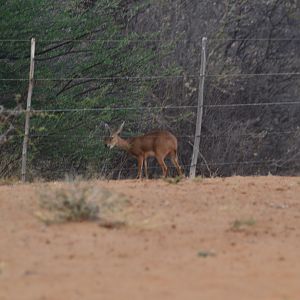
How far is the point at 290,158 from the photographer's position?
26.9 metres

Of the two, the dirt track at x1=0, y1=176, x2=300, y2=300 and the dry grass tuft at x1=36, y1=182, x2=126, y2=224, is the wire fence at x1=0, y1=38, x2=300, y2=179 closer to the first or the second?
the dirt track at x1=0, y1=176, x2=300, y2=300

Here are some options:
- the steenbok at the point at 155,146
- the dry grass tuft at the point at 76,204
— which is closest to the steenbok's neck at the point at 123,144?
the steenbok at the point at 155,146

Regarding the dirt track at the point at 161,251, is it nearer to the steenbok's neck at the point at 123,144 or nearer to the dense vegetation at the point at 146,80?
the dense vegetation at the point at 146,80

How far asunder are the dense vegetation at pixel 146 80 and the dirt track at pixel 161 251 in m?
5.27

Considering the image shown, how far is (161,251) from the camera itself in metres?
8.62

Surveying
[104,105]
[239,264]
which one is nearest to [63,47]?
[104,105]

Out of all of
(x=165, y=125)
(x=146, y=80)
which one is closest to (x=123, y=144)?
(x=146, y=80)

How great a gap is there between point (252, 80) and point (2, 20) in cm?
945

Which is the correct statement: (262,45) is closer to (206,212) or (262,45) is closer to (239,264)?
(206,212)

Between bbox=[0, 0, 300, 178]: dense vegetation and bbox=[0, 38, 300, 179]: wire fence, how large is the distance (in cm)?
3

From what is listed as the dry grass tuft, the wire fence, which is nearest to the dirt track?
the dry grass tuft

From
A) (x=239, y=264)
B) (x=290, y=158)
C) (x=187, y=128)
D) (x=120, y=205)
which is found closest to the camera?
(x=239, y=264)

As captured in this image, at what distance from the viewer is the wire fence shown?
19.9 m

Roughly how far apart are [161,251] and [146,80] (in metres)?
13.7
